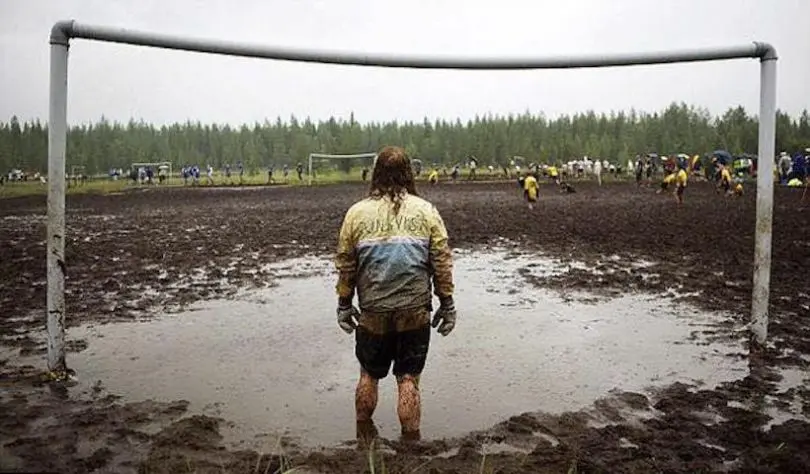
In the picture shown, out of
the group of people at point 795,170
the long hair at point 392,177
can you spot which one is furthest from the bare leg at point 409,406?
the group of people at point 795,170

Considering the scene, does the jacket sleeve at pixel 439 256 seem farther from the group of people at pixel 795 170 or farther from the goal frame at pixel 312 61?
the group of people at pixel 795 170

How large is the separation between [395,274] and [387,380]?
6.60ft

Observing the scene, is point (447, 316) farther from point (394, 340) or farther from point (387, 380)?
point (387, 380)

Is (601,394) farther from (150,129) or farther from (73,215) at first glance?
(150,129)

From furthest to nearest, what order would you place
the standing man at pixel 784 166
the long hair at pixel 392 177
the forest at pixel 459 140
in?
the forest at pixel 459 140, the standing man at pixel 784 166, the long hair at pixel 392 177

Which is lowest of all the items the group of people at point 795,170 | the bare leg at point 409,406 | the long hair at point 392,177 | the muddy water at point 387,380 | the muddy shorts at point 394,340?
the muddy water at point 387,380

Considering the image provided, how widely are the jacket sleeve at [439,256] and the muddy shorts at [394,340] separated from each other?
228 mm

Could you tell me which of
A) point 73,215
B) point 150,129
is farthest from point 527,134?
point 73,215

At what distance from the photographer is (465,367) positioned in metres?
6.58

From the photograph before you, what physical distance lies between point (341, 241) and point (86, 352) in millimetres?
3976

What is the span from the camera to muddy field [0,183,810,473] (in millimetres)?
4320

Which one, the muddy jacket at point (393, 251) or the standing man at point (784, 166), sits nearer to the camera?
the muddy jacket at point (393, 251)

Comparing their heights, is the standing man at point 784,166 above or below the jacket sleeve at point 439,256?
above

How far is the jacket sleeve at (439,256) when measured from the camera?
459cm
